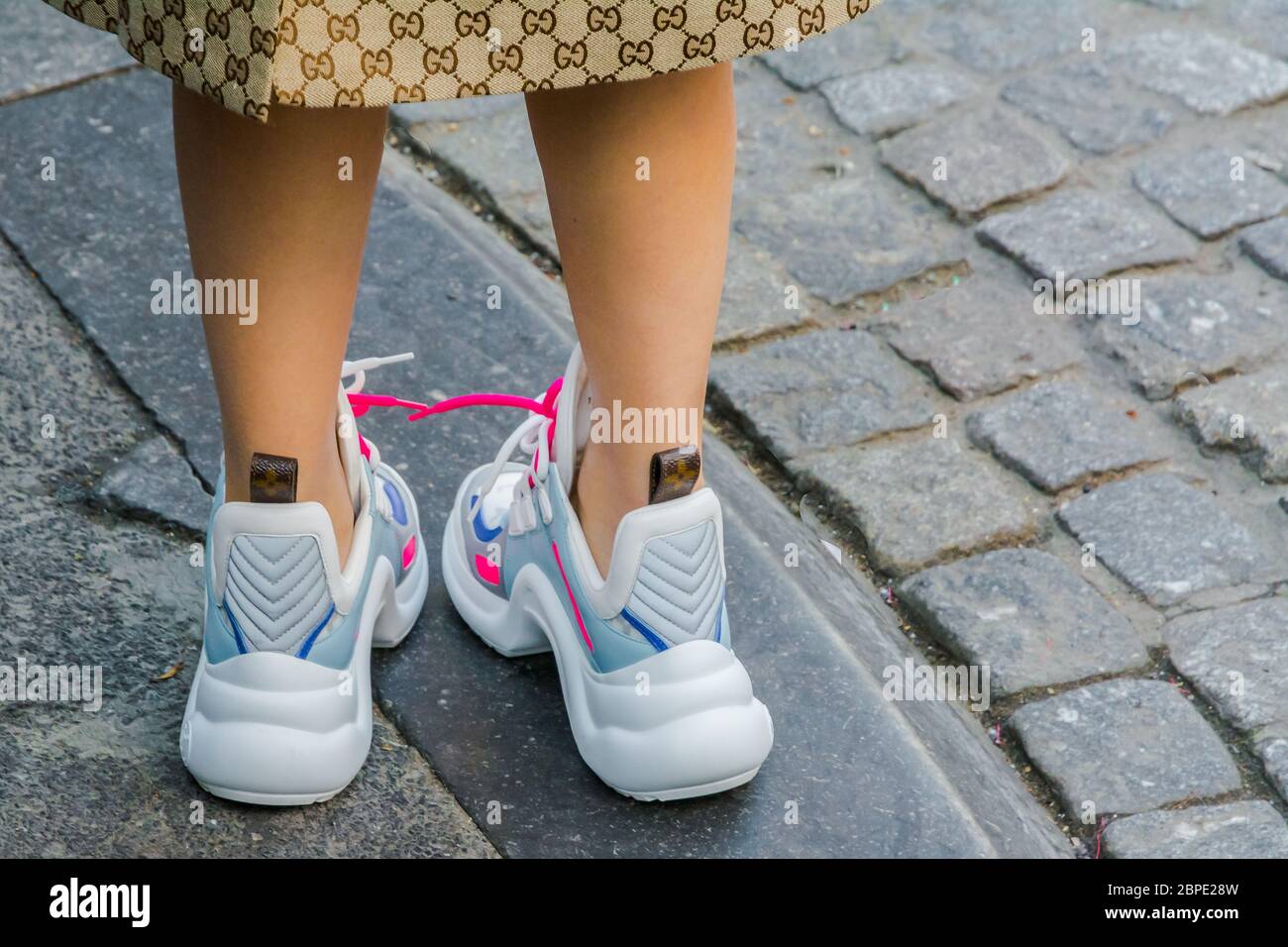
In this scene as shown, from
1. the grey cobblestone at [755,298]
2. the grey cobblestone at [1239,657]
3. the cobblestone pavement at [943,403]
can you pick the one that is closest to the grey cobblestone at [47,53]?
the cobblestone pavement at [943,403]

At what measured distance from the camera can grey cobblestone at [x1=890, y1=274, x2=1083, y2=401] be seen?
1991 mm

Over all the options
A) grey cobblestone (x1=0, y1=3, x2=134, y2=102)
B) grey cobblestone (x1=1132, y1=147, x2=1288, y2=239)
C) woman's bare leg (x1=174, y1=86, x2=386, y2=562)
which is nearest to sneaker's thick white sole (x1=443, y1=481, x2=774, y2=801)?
woman's bare leg (x1=174, y1=86, x2=386, y2=562)

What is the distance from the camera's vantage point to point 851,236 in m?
2.25

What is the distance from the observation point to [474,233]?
7.34 ft

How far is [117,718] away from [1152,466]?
1.27 m

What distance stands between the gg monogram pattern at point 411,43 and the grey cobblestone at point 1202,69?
65.3 inches

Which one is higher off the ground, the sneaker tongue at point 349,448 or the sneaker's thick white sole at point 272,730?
the sneaker tongue at point 349,448

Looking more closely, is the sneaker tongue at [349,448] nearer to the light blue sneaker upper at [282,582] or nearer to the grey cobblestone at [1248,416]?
the light blue sneaker upper at [282,582]

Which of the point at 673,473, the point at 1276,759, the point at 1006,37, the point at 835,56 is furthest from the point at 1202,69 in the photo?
the point at 673,473

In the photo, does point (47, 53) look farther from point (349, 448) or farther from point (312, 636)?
point (312, 636)

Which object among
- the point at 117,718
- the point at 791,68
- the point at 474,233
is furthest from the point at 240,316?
the point at 791,68

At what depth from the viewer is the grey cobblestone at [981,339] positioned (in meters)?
1.99

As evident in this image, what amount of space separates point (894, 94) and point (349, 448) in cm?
148

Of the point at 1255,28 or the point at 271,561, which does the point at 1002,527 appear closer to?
the point at 271,561
